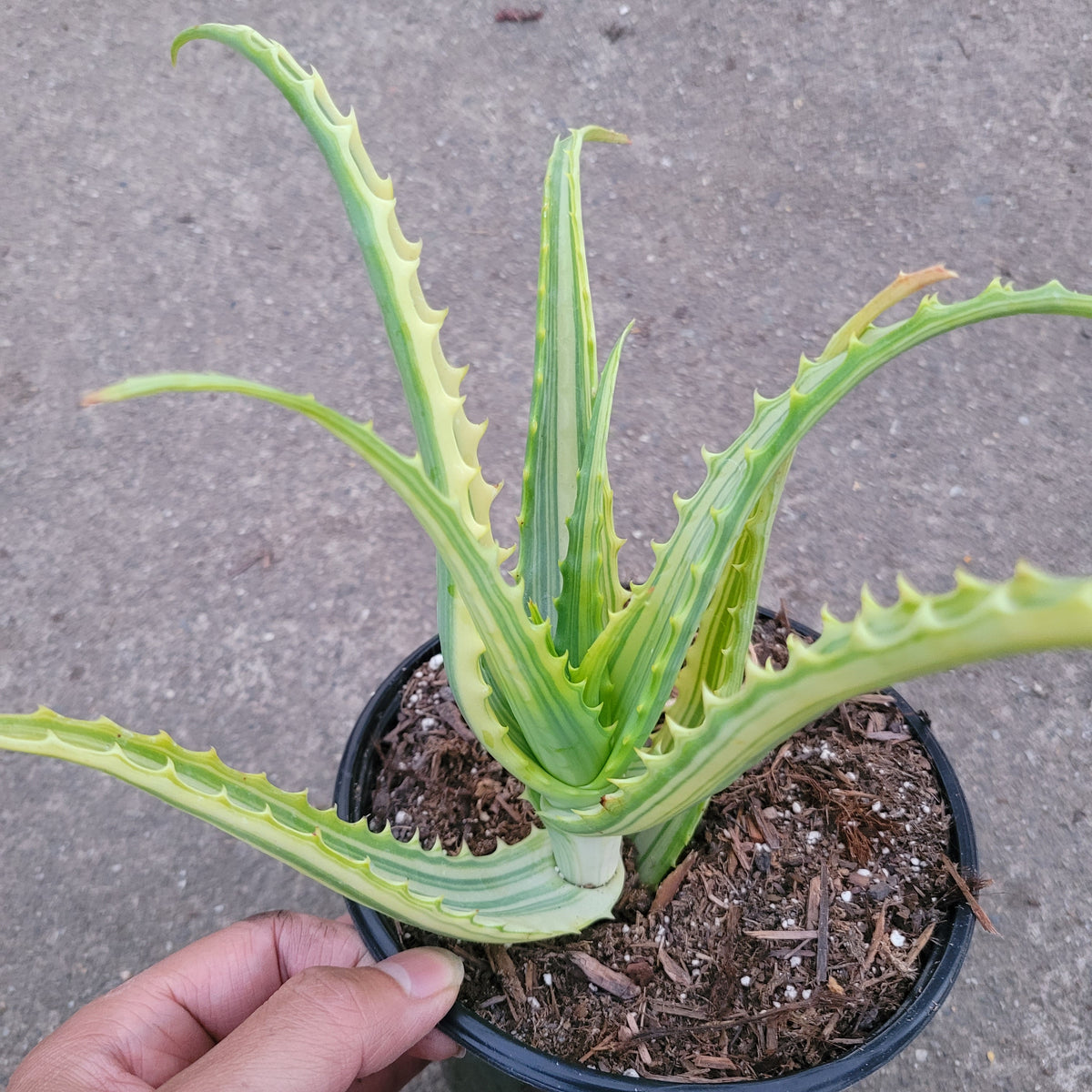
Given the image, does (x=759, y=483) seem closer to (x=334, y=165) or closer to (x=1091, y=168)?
(x=334, y=165)

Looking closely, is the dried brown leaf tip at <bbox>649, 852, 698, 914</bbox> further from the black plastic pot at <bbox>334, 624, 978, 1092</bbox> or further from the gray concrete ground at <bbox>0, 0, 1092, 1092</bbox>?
the gray concrete ground at <bbox>0, 0, 1092, 1092</bbox>

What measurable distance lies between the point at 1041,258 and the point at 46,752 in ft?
4.71

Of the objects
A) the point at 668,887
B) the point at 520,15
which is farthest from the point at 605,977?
the point at 520,15

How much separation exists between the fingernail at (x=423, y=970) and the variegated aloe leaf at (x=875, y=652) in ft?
0.81

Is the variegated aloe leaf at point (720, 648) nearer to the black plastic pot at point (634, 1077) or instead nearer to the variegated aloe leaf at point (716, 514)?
the variegated aloe leaf at point (716, 514)

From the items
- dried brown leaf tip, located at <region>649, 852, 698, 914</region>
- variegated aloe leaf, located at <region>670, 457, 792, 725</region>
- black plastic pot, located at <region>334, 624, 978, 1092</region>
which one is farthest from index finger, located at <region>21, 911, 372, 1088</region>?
variegated aloe leaf, located at <region>670, 457, 792, 725</region>

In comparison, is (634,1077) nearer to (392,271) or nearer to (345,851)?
(345,851)

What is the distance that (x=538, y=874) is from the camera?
60 centimetres

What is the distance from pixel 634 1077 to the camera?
0.53 m

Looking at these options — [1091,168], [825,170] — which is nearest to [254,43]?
[825,170]

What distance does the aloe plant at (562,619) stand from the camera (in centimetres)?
33

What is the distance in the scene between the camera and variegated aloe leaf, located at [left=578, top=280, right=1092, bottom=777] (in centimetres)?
40

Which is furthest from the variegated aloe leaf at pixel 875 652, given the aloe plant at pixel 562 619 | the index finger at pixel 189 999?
the index finger at pixel 189 999

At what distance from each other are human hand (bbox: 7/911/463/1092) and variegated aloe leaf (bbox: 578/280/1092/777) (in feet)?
0.69
